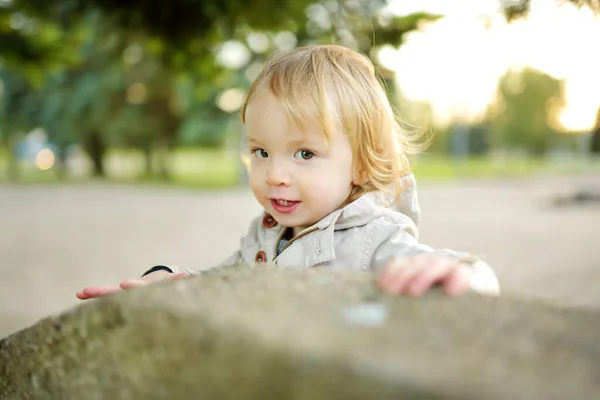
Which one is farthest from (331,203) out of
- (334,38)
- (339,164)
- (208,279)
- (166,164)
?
(166,164)

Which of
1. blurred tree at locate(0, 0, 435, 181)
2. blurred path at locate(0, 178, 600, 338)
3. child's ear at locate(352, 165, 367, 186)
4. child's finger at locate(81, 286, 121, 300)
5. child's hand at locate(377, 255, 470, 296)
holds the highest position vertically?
blurred tree at locate(0, 0, 435, 181)

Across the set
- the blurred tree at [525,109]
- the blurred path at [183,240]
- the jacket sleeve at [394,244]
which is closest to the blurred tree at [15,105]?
the blurred path at [183,240]

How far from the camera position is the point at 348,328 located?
86 cm

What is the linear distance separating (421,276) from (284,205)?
2.80ft

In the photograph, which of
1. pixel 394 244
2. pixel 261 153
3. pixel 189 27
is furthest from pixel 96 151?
pixel 394 244

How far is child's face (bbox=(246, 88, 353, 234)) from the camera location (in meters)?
1.77

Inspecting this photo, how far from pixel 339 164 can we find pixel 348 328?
3.34 feet

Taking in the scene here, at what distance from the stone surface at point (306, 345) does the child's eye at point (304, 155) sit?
2.21 feet

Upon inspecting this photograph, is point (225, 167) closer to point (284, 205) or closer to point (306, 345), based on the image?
point (284, 205)

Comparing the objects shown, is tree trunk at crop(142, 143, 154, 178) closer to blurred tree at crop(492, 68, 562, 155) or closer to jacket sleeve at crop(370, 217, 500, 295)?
blurred tree at crop(492, 68, 562, 155)

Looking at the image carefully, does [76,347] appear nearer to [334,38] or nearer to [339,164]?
[339,164]

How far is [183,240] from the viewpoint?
31.2ft

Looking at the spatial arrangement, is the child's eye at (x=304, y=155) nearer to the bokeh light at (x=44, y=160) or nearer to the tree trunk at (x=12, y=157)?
the tree trunk at (x=12, y=157)

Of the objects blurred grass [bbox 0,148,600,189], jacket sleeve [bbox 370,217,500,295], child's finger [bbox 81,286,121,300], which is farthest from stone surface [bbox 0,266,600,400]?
blurred grass [bbox 0,148,600,189]
